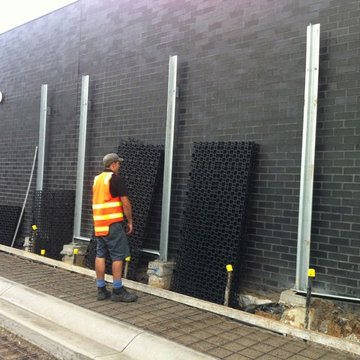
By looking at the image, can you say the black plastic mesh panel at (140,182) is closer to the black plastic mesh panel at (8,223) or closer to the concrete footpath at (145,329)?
the concrete footpath at (145,329)

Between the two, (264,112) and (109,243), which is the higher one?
(264,112)

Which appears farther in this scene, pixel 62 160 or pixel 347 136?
pixel 62 160

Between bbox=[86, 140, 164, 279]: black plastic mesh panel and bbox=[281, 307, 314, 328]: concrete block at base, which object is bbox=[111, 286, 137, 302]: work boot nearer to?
bbox=[86, 140, 164, 279]: black plastic mesh panel

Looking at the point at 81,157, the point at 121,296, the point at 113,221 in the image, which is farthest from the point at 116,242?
the point at 81,157

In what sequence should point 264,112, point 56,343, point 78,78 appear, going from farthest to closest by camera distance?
point 78,78 < point 264,112 < point 56,343

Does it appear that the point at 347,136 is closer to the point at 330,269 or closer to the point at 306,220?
the point at 306,220

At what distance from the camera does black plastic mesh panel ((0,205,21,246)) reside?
9.55m

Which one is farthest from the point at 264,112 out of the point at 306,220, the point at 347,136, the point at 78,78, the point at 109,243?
the point at 78,78

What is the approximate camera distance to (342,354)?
12.1 feet

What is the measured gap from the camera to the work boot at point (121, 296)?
5113mm

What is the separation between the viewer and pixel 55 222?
8.23m

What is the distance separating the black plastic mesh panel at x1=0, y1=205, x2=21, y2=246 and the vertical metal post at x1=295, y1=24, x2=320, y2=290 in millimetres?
7125

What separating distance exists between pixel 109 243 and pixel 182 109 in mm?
2660

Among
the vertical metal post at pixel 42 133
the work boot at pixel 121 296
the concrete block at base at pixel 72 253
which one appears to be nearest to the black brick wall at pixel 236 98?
the vertical metal post at pixel 42 133
